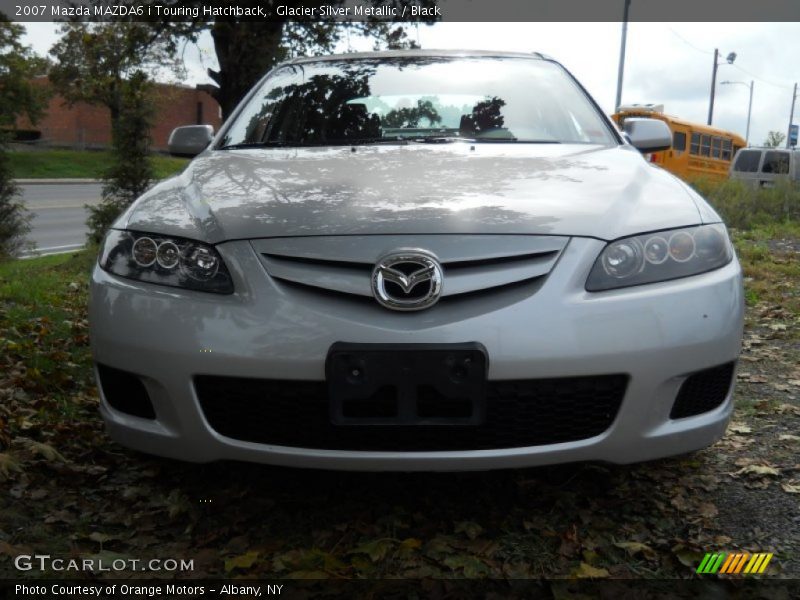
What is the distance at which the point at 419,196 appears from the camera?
7.97 ft

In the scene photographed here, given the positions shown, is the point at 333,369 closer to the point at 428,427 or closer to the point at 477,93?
the point at 428,427

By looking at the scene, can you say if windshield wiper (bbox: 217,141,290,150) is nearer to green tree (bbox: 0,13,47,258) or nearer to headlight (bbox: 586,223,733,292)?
headlight (bbox: 586,223,733,292)

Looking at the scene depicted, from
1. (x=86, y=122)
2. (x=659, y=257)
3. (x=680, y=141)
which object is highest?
(x=659, y=257)

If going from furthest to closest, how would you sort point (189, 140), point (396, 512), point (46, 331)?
point (46, 331) → point (189, 140) → point (396, 512)

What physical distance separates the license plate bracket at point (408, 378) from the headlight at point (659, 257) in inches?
15.8

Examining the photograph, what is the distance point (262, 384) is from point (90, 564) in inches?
25.3

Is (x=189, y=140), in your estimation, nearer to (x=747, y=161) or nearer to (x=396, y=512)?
(x=396, y=512)

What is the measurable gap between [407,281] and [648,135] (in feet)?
6.92

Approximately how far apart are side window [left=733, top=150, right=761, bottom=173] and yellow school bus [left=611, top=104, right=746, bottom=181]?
0.67 meters

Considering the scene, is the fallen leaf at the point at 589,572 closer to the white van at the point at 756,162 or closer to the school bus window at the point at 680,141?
the white van at the point at 756,162

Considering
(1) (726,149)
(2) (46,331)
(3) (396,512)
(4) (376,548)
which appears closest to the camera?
(4) (376,548)

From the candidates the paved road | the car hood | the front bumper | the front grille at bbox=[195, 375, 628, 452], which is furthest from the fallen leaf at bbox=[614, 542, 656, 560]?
the paved road

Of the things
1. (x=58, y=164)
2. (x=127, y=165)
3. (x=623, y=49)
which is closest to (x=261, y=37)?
(x=127, y=165)

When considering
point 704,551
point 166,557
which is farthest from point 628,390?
point 166,557
